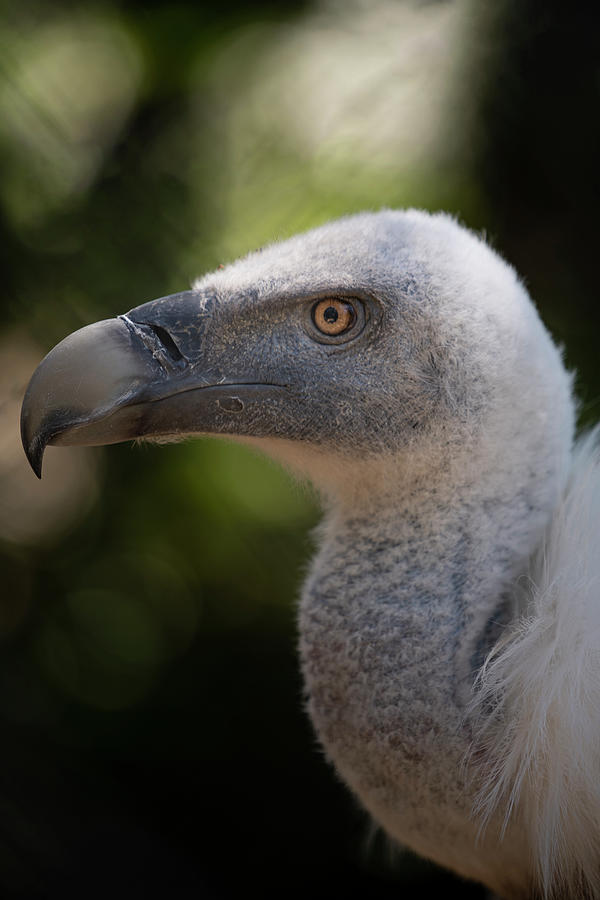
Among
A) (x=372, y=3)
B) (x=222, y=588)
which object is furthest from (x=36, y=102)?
(x=222, y=588)

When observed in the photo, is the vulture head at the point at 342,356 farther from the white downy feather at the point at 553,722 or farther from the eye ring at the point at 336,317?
the white downy feather at the point at 553,722

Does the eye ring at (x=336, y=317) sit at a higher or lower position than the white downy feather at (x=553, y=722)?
higher

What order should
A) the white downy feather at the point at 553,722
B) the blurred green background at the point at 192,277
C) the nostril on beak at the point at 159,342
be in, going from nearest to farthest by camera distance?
1. the white downy feather at the point at 553,722
2. the nostril on beak at the point at 159,342
3. the blurred green background at the point at 192,277

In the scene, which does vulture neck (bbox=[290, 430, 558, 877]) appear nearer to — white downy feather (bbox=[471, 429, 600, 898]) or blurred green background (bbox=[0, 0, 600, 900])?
white downy feather (bbox=[471, 429, 600, 898])

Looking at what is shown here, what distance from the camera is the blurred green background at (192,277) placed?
2.50 meters

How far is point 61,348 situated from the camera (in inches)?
50.8

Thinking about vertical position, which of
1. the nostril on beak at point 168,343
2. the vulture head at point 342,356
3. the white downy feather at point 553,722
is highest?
the nostril on beak at point 168,343

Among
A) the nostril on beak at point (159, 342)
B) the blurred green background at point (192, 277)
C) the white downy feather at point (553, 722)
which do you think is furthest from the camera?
the blurred green background at point (192, 277)

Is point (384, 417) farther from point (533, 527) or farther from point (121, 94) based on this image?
point (121, 94)

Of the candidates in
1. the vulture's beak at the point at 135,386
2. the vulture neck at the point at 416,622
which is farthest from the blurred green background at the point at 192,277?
the vulture's beak at the point at 135,386

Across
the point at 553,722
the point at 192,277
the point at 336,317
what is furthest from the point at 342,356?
the point at 192,277

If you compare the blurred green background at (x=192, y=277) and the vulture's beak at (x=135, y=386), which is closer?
the vulture's beak at (x=135, y=386)

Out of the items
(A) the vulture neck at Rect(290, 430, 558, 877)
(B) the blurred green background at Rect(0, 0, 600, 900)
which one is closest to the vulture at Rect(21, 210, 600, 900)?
(A) the vulture neck at Rect(290, 430, 558, 877)

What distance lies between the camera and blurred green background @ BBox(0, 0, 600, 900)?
2496 millimetres
